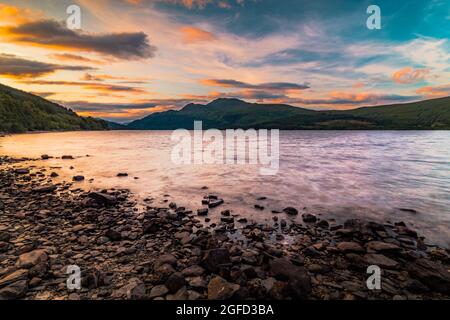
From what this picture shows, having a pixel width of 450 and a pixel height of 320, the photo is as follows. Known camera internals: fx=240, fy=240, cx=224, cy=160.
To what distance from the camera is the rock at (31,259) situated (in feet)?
24.1

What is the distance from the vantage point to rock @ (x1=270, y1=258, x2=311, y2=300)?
6504 mm

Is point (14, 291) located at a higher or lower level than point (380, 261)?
higher

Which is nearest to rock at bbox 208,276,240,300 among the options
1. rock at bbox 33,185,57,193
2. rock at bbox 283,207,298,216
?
rock at bbox 283,207,298,216

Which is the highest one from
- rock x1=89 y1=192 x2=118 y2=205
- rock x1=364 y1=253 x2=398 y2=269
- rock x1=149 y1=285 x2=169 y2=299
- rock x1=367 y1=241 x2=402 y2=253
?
rock x1=89 y1=192 x2=118 y2=205

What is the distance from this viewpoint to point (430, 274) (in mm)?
7332

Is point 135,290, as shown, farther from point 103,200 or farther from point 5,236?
point 103,200

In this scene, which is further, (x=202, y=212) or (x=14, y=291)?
(x=202, y=212)

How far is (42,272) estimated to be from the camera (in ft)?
23.2

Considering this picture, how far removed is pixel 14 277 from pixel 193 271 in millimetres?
4919

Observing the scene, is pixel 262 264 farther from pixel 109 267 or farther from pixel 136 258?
pixel 109 267

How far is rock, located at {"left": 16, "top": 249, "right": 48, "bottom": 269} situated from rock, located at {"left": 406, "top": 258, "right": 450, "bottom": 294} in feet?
38.3

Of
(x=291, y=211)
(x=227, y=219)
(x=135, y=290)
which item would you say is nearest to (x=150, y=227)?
(x=227, y=219)

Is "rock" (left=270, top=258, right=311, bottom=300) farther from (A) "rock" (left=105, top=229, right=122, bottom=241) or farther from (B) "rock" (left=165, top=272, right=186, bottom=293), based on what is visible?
(A) "rock" (left=105, top=229, right=122, bottom=241)

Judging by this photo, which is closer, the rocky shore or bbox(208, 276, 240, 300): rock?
bbox(208, 276, 240, 300): rock
